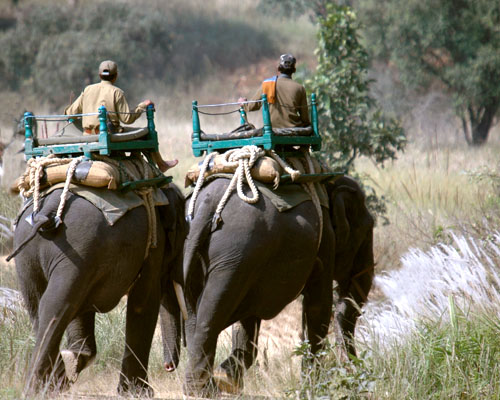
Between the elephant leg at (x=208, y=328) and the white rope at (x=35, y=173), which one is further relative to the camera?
the elephant leg at (x=208, y=328)

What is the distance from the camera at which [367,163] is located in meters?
19.6

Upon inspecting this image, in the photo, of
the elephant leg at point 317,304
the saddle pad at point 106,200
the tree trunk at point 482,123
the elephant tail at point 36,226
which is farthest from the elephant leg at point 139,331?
the tree trunk at point 482,123

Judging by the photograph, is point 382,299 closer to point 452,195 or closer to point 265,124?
point 452,195

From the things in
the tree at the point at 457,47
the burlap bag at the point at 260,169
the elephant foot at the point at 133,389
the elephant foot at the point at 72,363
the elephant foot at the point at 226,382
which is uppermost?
the tree at the point at 457,47

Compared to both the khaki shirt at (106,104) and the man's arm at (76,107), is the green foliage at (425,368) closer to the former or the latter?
the khaki shirt at (106,104)

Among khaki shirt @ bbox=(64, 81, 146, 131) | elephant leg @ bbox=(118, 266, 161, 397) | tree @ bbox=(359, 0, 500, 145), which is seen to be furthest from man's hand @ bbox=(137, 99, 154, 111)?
tree @ bbox=(359, 0, 500, 145)

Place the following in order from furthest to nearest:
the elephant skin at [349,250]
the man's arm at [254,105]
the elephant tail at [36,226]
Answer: the elephant skin at [349,250]
the man's arm at [254,105]
the elephant tail at [36,226]

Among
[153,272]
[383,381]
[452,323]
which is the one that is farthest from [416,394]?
[153,272]

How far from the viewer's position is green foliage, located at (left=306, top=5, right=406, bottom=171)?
39.4 ft

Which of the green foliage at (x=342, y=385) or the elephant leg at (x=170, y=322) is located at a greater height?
the elephant leg at (x=170, y=322)

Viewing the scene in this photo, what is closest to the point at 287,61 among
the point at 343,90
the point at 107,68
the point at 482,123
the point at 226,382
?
the point at 107,68

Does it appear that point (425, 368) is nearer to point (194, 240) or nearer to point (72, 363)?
point (194, 240)

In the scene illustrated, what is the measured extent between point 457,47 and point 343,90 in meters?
18.4

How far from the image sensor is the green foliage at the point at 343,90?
1200cm
